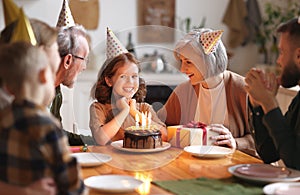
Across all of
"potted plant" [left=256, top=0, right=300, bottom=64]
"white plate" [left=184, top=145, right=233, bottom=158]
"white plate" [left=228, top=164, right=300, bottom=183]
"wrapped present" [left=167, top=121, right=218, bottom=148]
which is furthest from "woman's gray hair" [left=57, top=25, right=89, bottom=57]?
"potted plant" [left=256, top=0, right=300, bottom=64]

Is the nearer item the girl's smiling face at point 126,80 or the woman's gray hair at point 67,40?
the girl's smiling face at point 126,80

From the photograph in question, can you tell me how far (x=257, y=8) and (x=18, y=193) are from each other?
14.3 feet

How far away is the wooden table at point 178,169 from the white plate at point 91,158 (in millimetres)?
17

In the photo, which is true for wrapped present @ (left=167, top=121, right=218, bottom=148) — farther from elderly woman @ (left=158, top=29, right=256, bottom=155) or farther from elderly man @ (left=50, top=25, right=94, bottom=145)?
elderly man @ (left=50, top=25, right=94, bottom=145)

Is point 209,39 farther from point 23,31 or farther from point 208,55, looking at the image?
point 23,31

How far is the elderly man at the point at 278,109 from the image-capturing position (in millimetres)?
2014

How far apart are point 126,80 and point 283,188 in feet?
2.37

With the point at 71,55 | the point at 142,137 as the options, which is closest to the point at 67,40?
the point at 71,55

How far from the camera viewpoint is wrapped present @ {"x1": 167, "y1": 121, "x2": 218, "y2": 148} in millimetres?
2230

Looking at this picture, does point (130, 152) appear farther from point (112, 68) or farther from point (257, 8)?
point (257, 8)

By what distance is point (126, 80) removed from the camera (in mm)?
2148

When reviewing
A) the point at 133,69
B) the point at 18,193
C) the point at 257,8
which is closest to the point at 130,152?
the point at 133,69

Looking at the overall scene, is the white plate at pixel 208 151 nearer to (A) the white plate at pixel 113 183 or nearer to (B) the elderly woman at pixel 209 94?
(B) the elderly woman at pixel 209 94

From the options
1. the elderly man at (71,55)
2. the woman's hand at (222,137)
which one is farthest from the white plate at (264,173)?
the elderly man at (71,55)
